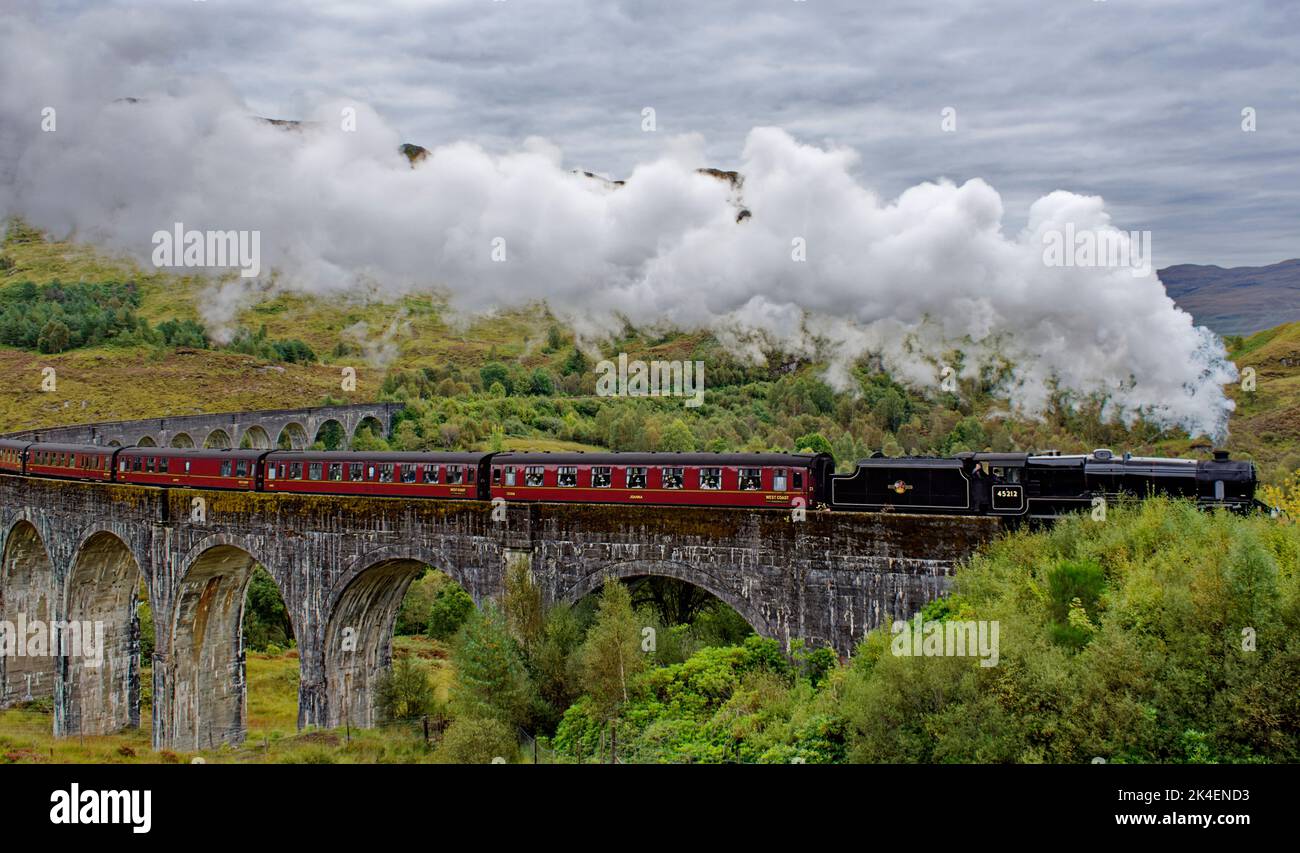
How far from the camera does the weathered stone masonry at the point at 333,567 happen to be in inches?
858

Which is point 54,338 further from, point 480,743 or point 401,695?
point 480,743

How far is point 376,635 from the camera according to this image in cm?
3008

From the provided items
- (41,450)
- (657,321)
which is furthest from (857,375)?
(41,450)

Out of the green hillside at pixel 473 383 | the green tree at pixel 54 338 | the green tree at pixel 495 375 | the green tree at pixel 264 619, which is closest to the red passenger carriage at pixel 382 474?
the green tree at pixel 264 619

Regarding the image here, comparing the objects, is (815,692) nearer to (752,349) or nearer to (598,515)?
(598,515)

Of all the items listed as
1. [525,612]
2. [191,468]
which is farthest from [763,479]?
[191,468]

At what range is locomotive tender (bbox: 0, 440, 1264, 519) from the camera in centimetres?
2127

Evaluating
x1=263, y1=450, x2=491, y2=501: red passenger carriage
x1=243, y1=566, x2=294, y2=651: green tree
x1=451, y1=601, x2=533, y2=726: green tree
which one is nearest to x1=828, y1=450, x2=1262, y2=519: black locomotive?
x1=451, y1=601, x2=533, y2=726: green tree

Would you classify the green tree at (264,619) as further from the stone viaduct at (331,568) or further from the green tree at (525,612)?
the green tree at (525,612)

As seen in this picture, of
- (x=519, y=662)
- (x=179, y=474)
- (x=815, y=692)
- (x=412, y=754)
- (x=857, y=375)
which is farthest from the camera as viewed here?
(x=857, y=375)

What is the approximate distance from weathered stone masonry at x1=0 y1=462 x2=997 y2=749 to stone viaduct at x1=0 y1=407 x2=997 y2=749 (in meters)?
0.05

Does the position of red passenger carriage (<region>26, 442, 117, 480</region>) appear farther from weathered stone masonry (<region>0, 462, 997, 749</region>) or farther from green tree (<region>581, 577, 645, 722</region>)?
green tree (<region>581, 577, 645, 722</region>)

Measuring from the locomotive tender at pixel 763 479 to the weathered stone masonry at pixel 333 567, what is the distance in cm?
106
